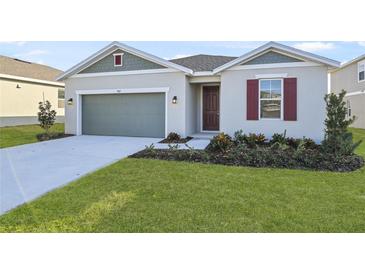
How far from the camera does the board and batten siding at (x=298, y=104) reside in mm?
10398

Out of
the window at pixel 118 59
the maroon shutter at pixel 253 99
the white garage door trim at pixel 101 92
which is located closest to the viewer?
the maroon shutter at pixel 253 99

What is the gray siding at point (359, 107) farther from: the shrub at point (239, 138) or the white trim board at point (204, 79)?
the shrub at point (239, 138)

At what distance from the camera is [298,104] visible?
1062 centimetres

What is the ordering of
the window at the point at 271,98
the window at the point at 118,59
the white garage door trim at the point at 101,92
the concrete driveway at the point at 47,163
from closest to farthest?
the concrete driveway at the point at 47,163
the window at the point at 271,98
the white garage door trim at the point at 101,92
the window at the point at 118,59

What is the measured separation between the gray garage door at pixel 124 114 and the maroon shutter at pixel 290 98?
5.37 metres

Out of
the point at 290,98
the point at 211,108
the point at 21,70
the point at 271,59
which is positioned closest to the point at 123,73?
the point at 211,108

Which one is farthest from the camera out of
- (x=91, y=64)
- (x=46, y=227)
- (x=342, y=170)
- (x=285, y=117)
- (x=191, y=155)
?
(x=91, y=64)

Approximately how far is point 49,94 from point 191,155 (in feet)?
56.1

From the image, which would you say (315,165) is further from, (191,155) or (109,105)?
(109,105)

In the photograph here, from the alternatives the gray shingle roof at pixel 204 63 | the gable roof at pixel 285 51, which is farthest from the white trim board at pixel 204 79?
the gable roof at pixel 285 51

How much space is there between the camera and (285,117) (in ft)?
35.4

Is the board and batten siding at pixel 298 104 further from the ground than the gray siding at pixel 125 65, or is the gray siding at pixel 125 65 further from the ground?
the gray siding at pixel 125 65

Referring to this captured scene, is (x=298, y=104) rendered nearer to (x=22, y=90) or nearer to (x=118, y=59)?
(x=118, y=59)
